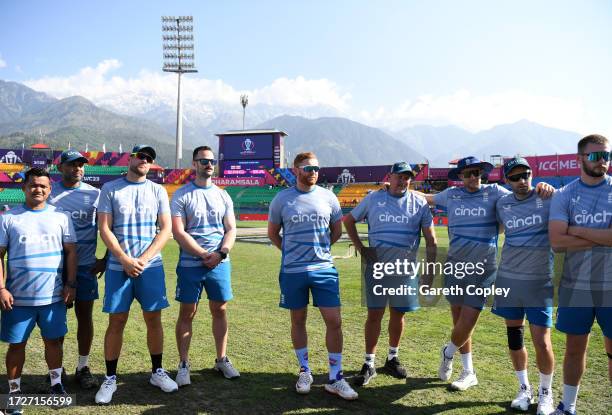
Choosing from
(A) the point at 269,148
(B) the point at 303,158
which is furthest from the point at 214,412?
(A) the point at 269,148

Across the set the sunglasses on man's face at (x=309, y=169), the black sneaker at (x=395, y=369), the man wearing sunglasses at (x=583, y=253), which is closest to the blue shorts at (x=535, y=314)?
the man wearing sunglasses at (x=583, y=253)

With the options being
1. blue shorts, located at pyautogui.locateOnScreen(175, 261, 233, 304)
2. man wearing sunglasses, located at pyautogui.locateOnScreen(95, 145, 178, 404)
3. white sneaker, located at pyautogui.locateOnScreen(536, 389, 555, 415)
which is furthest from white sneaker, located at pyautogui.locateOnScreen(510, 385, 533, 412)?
man wearing sunglasses, located at pyautogui.locateOnScreen(95, 145, 178, 404)

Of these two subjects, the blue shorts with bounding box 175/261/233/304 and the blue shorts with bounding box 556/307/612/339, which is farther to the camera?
the blue shorts with bounding box 175/261/233/304

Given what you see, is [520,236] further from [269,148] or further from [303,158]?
[269,148]

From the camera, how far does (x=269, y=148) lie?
42781 millimetres

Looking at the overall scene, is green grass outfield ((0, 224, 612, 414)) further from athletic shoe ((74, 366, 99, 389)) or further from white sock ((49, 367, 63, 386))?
white sock ((49, 367, 63, 386))

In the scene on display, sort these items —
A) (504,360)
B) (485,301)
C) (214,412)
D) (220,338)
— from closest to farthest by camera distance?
(214,412) → (485,301) → (220,338) → (504,360)

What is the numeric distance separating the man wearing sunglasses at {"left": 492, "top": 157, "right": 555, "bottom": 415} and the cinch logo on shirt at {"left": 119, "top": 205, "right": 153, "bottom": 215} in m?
3.70

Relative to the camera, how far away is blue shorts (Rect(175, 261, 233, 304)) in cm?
477

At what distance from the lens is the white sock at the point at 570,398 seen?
3846mm

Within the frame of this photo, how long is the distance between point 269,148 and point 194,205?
38.5 m

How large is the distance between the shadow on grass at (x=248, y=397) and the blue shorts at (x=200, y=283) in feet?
3.01

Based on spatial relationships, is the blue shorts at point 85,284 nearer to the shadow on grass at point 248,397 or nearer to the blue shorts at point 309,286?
the shadow on grass at point 248,397

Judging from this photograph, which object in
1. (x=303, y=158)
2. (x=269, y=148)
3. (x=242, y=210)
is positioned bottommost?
(x=242, y=210)
